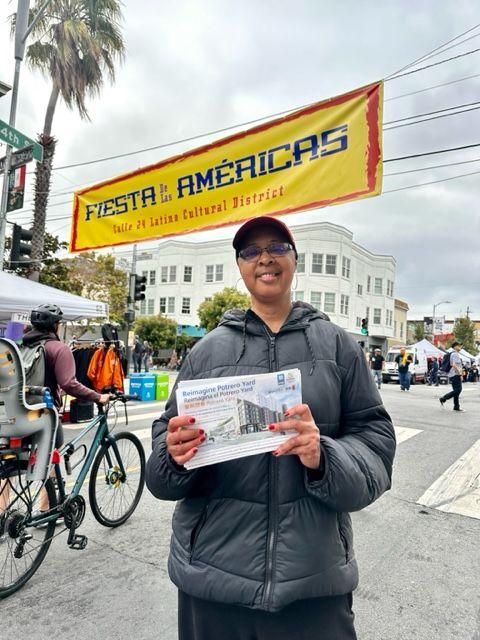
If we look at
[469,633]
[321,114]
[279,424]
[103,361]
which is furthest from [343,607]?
[103,361]

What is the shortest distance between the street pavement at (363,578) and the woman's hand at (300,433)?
1917 mm

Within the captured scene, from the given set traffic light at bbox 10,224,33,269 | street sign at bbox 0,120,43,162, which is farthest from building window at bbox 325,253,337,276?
street sign at bbox 0,120,43,162

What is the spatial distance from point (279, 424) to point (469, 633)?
2.33m

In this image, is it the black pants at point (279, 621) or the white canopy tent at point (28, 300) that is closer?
the black pants at point (279, 621)

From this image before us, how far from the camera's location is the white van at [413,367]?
26.5 metres

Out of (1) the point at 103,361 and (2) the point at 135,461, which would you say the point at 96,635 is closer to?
(2) the point at 135,461

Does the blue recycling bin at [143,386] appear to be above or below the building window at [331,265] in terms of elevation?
below

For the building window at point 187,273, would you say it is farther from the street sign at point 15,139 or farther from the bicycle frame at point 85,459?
the bicycle frame at point 85,459

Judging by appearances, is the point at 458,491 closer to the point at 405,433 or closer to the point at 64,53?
the point at 405,433

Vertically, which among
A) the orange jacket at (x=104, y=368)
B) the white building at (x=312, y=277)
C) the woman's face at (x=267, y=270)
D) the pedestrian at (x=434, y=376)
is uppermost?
the white building at (x=312, y=277)

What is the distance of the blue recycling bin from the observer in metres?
12.1

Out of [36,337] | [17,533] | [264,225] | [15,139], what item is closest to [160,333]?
[15,139]

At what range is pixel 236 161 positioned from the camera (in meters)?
5.27

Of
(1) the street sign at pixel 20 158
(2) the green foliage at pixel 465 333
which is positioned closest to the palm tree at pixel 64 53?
(1) the street sign at pixel 20 158
